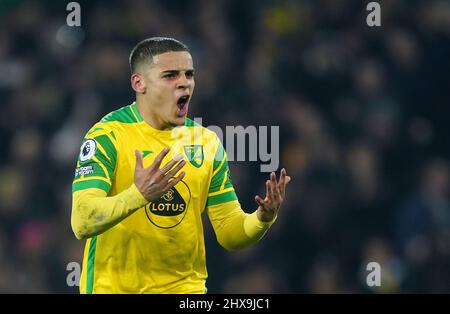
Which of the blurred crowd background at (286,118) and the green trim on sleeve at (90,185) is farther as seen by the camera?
the blurred crowd background at (286,118)

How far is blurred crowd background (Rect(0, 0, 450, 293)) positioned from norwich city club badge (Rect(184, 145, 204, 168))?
10.2 feet

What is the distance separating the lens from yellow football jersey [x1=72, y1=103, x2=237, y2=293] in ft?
19.0

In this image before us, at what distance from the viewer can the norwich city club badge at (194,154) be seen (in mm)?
6020

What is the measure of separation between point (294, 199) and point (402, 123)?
4.81 ft

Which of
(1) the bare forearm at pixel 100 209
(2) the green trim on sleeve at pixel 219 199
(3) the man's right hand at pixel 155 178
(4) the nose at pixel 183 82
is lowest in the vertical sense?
(1) the bare forearm at pixel 100 209

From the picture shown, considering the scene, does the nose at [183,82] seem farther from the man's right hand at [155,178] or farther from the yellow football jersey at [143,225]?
the man's right hand at [155,178]

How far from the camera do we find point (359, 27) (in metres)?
11.1

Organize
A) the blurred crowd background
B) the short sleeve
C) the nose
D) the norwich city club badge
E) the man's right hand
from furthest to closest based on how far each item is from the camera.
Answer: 1. the blurred crowd background
2. the short sleeve
3. the norwich city club badge
4. the nose
5. the man's right hand

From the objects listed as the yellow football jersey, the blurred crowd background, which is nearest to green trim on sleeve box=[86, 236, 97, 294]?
the yellow football jersey

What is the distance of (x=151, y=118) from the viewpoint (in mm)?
6016

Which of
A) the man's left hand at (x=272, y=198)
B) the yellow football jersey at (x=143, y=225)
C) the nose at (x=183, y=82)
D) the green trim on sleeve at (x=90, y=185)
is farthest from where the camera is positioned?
the nose at (x=183, y=82)

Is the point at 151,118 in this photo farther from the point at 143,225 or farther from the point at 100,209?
the point at 100,209

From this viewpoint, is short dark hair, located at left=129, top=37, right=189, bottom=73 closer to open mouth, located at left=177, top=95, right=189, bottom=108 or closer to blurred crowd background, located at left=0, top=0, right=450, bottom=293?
open mouth, located at left=177, top=95, right=189, bottom=108

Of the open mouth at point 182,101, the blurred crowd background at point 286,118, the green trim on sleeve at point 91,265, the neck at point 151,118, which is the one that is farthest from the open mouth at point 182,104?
the blurred crowd background at point 286,118
